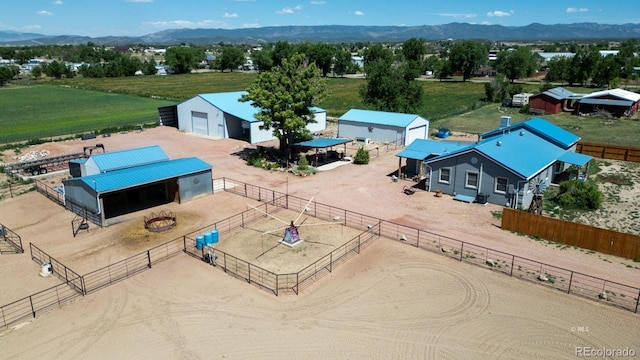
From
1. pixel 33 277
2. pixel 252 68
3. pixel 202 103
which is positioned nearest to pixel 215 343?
pixel 33 277

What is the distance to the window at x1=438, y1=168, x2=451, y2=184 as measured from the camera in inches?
1267

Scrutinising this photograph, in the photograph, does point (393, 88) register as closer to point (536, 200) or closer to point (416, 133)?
point (416, 133)

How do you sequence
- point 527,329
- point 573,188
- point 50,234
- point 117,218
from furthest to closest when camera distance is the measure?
point 573,188
point 117,218
point 50,234
point 527,329

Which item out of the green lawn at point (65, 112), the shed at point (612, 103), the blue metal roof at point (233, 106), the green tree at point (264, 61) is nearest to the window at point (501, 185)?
the blue metal roof at point (233, 106)

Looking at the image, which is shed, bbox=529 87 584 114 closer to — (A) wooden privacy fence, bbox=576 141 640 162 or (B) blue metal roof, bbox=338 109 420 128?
(A) wooden privacy fence, bbox=576 141 640 162

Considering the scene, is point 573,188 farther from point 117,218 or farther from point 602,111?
point 602,111

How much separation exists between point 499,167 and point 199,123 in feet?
122

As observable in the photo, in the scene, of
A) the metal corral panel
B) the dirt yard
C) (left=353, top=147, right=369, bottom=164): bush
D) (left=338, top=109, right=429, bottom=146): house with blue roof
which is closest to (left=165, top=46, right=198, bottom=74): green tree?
(left=338, top=109, right=429, bottom=146): house with blue roof

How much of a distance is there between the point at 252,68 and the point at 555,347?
161995 mm

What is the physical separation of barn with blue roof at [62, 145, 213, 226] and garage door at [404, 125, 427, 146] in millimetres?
24274

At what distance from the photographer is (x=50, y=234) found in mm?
25797

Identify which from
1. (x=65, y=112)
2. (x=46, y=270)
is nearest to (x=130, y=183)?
(x=46, y=270)

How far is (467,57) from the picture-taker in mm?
120875

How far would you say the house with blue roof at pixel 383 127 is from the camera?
158 feet
